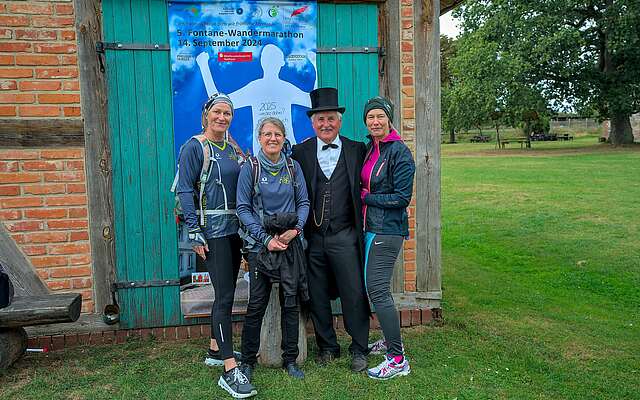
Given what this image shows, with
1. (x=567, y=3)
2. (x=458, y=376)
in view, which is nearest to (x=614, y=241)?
(x=458, y=376)

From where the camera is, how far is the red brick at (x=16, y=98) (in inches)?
165

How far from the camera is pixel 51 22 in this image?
424cm

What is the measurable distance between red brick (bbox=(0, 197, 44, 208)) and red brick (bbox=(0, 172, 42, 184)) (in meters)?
0.13

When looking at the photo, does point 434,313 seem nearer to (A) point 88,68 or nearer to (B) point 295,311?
(B) point 295,311

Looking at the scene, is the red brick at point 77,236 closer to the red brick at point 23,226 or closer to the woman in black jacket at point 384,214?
the red brick at point 23,226

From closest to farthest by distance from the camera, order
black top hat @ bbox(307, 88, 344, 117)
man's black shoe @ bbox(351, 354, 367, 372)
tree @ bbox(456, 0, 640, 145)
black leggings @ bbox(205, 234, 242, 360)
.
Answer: black leggings @ bbox(205, 234, 242, 360), black top hat @ bbox(307, 88, 344, 117), man's black shoe @ bbox(351, 354, 367, 372), tree @ bbox(456, 0, 640, 145)

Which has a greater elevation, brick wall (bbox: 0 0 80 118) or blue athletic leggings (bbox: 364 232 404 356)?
brick wall (bbox: 0 0 80 118)

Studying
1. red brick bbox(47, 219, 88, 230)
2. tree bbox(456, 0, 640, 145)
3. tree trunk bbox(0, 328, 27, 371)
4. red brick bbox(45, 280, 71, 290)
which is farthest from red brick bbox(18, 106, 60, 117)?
tree bbox(456, 0, 640, 145)

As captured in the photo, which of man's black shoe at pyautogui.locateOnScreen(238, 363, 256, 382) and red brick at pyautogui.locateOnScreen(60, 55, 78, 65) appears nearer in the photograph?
man's black shoe at pyautogui.locateOnScreen(238, 363, 256, 382)

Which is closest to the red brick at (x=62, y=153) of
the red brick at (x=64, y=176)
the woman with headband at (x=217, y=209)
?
the red brick at (x=64, y=176)

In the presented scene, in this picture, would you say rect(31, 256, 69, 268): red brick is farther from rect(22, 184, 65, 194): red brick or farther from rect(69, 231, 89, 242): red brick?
rect(22, 184, 65, 194): red brick

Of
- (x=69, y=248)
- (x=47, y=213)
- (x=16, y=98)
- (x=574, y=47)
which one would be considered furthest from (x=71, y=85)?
(x=574, y=47)

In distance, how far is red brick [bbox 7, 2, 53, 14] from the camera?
4176 millimetres

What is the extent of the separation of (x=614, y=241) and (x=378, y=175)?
590cm
